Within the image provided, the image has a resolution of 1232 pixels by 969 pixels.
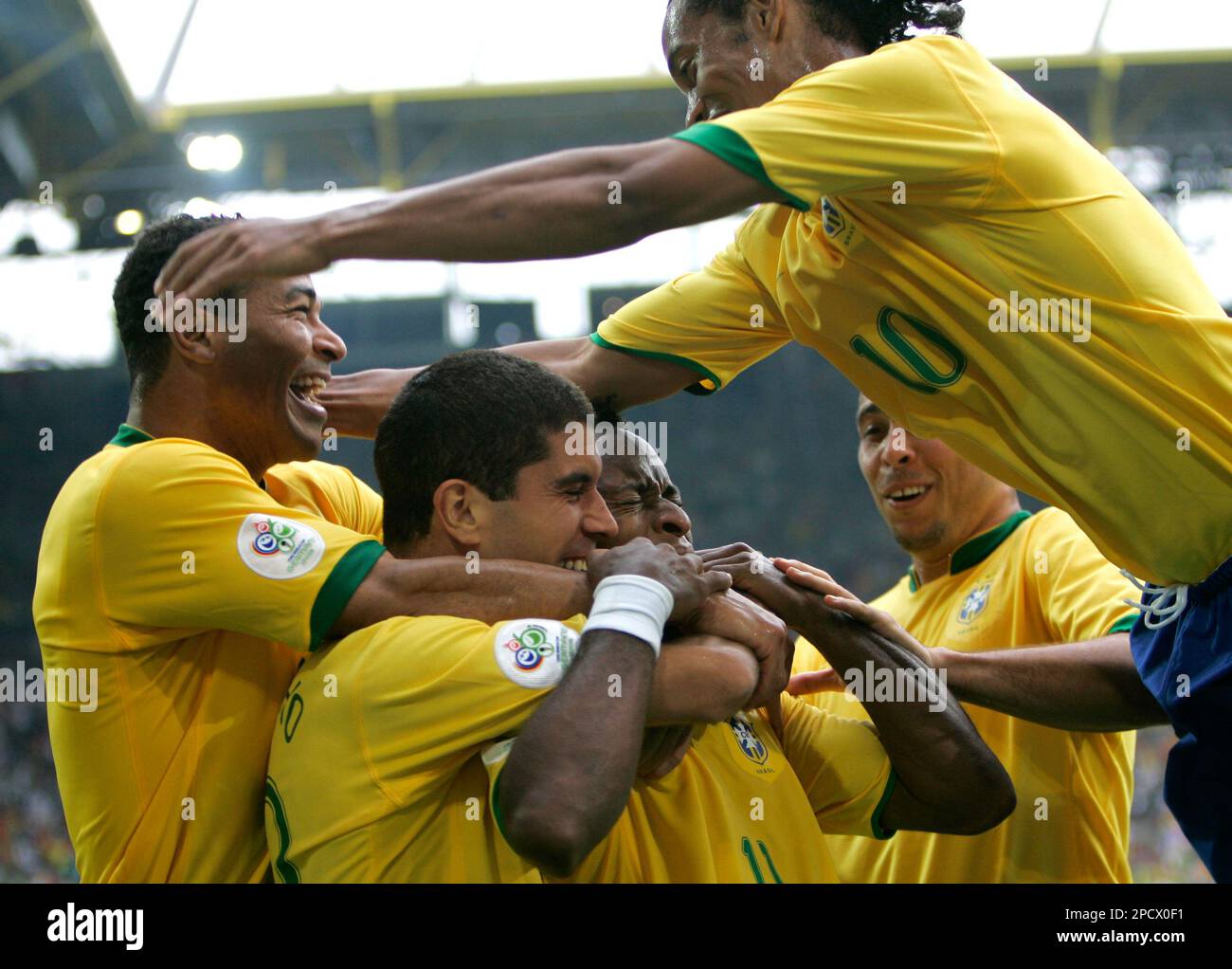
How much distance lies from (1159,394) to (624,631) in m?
1.08

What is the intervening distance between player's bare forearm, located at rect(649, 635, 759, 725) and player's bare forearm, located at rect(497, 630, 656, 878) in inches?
3.8

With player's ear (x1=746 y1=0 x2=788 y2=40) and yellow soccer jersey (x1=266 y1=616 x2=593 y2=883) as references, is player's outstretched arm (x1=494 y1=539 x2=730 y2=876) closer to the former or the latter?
yellow soccer jersey (x1=266 y1=616 x2=593 y2=883)

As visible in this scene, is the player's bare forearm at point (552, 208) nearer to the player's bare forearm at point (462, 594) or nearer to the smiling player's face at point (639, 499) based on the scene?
the player's bare forearm at point (462, 594)

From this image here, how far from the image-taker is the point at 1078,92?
12648 mm

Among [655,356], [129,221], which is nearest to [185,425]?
[655,356]

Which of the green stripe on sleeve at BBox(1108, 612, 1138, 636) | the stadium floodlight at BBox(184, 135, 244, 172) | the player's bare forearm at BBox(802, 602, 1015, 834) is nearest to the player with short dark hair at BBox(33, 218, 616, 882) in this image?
the player's bare forearm at BBox(802, 602, 1015, 834)

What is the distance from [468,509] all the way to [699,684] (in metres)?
0.53

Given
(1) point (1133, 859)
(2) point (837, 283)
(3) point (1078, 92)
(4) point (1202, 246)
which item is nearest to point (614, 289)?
(3) point (1078, 92)

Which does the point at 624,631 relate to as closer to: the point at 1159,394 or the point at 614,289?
the point at 1159,394

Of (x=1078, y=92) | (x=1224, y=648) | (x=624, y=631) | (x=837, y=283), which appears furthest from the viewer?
(x=1078, y=92)

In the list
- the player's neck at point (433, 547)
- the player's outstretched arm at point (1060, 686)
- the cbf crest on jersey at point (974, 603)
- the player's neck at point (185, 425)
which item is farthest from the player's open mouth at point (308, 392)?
the cbf crest on jersey at point (974, 603)

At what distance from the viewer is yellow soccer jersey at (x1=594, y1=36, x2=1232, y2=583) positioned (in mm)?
2139

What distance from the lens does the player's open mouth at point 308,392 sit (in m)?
2.85
